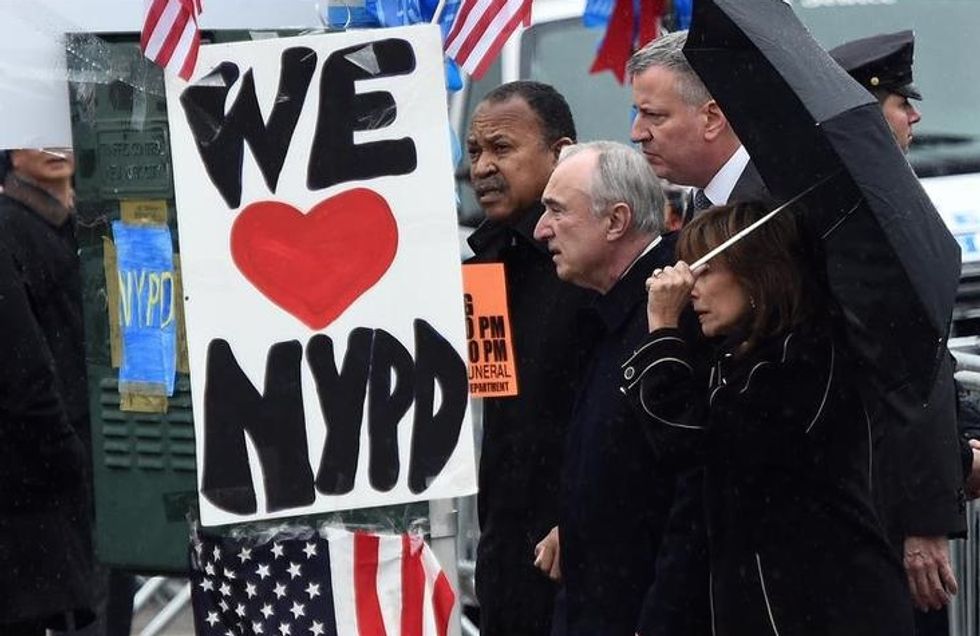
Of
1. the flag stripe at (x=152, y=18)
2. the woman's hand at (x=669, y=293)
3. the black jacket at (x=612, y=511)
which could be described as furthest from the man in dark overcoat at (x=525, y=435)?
the flag stripe at (x=152, y=18)

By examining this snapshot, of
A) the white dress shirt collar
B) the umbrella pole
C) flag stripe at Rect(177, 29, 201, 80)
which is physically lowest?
the umbrella pole

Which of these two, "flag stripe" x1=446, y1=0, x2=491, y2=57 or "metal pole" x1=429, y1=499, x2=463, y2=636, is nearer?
"metal pole" x1=429, y1=499, x2=463, y2=636

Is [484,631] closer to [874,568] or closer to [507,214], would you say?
[507,214]

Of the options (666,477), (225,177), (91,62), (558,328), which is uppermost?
(91,62)

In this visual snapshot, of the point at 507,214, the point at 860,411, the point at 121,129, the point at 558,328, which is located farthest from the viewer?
the point at 507,214

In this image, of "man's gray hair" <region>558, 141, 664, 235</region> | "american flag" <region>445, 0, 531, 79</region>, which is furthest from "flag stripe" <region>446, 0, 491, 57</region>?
"man's gray hair" <region>558, 141, 664, 235</region>

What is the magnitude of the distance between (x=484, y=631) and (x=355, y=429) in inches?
41.4

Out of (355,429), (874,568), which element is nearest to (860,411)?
(874,568)

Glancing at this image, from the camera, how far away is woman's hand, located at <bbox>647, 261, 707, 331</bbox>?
14.5ft

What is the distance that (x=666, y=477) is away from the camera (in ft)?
15.8

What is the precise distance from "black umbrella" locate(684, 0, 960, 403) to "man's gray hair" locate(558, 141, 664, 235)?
2.40 feet

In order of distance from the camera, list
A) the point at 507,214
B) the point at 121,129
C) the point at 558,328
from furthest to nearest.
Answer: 1. the point at 507,214
2. the point at 558,328
3. the point at 121,129

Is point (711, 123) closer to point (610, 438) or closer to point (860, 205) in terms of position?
point (610, 438)

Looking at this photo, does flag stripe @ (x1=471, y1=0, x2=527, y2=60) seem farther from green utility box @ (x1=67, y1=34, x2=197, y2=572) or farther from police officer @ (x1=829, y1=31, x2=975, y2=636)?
police officer @ (x1=829, y1=31, x2=975, y2=636)
